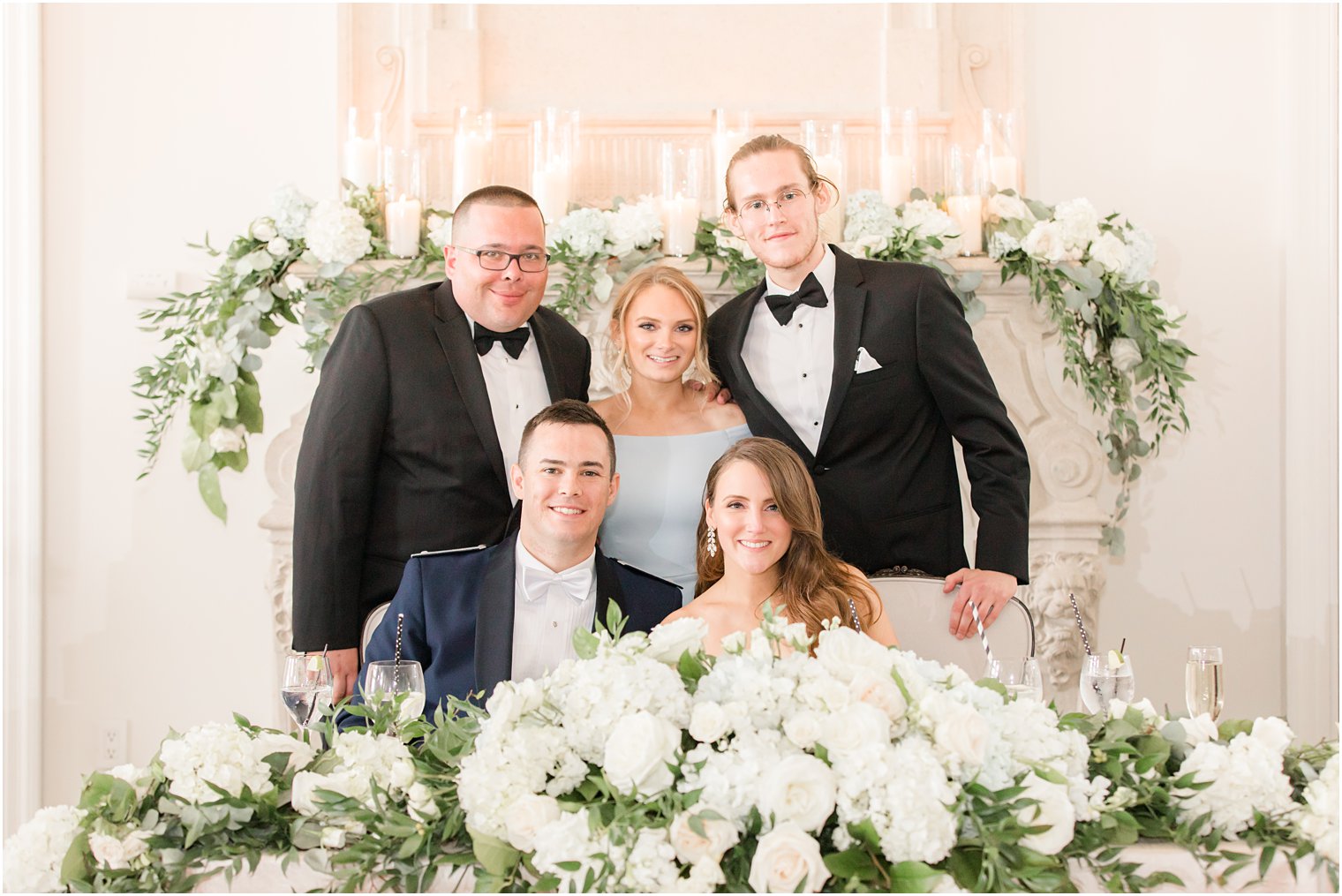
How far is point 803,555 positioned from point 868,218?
139 cm

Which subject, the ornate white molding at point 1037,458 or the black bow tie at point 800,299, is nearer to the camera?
the black bow tie at point 800,299

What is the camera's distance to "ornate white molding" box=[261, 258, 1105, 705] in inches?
141

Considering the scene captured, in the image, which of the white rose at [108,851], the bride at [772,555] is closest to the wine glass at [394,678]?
the white rose at [108,851]

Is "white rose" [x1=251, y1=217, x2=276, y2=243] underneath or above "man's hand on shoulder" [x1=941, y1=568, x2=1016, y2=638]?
above

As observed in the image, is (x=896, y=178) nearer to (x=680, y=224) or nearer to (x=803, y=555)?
(x=680, y=224)

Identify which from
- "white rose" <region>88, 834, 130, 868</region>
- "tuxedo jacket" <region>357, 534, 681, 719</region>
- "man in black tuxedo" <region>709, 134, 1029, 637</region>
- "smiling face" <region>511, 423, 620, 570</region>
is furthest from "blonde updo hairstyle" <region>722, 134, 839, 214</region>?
"white rose" <region>88, 834, 130, 868</region>

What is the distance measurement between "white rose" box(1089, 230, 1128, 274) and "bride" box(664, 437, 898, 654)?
4.71ft

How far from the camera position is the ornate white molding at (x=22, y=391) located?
4121 mm

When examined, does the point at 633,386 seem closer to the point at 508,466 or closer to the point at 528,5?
the point at 508,466

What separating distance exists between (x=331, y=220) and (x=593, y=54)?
1.33 meters

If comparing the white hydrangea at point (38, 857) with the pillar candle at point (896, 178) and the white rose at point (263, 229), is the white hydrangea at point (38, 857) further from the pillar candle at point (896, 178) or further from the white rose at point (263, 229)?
the pillar candle at point (896, 178)

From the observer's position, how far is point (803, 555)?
244cm

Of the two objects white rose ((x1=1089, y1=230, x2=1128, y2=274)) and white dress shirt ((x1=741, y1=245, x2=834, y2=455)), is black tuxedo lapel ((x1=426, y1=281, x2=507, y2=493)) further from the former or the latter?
white rose ((x1=1089, y1=230, x2=1128, y2=274))

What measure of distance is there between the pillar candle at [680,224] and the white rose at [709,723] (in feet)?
7.94
